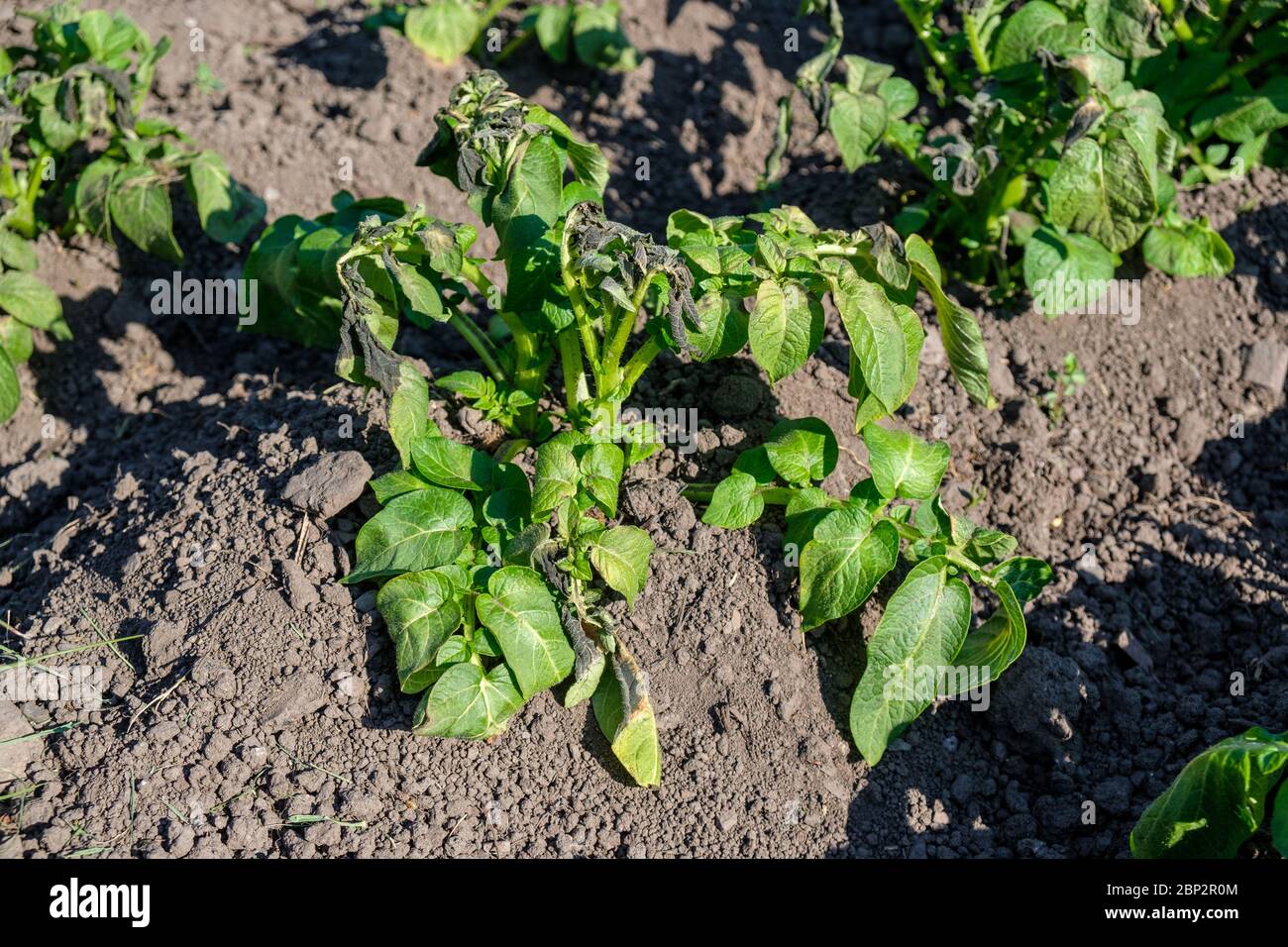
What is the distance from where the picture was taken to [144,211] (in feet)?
12.9

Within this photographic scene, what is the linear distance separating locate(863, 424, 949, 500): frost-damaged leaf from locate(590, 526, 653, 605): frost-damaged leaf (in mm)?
584

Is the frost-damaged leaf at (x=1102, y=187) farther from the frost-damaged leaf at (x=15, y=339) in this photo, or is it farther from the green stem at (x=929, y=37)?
the frost-damaged leaf at (x=15, y=339)

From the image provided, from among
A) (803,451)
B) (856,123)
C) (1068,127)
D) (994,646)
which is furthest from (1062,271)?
(994,646)

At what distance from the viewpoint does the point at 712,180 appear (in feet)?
15.1

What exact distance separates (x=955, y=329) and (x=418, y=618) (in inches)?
58.4

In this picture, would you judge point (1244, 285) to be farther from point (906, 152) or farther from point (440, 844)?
point (440, 844)

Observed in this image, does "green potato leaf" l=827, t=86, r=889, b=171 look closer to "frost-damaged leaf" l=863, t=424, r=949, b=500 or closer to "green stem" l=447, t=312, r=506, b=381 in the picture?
"frost-damaged leaf" l=863, t=424, r=949, b=500

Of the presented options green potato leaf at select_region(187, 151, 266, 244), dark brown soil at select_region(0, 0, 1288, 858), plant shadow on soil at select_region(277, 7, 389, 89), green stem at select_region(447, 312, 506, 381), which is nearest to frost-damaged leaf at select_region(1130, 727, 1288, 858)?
dark brown soil at select_region(0, 0, 1288, 858)

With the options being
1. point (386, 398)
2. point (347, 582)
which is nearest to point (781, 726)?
point (347, 582)

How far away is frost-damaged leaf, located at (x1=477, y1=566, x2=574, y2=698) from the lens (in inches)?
116

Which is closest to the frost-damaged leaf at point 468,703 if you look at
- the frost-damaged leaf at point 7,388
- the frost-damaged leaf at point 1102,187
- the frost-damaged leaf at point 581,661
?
the frost-damaged leaf at point 581,661

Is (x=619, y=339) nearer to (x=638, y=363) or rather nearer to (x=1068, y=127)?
(x=638, y=363)

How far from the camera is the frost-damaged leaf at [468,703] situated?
2898 millimetres

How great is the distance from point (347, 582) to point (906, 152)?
219 centimetres
